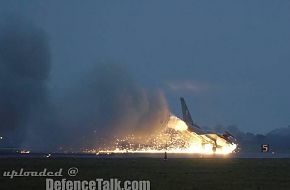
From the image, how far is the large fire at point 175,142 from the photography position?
157 metres

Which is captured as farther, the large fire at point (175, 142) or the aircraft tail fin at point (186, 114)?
the aircraft tail fin at point (186, 114)

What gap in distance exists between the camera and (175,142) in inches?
6855

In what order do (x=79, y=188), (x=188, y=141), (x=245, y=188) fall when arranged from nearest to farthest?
(x=79, y=188)
(x=245, y=188)
(x=188, y=141)

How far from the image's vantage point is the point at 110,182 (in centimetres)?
4353

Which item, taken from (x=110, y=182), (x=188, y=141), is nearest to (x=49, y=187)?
(x=110, y=182)

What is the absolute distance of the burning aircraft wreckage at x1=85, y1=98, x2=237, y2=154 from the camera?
158 metres

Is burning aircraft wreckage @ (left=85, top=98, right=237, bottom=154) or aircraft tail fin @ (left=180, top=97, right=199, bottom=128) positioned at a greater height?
aircraft tail fin @ (left=180, top=97, right=199, bottom=128)

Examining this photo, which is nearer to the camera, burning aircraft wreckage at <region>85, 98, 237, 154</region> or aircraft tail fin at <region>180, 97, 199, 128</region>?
burning aircraft wreckage at <region>85, 98, 237, 154</region>

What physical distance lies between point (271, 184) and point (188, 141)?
133 metres

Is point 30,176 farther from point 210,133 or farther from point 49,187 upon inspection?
point 210,133

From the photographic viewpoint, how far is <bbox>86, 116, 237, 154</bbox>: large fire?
6191 inches

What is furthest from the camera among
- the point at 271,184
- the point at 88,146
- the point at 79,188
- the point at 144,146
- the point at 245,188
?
the point at 144,146

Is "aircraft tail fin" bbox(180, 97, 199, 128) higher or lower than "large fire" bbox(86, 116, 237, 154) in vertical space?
higher

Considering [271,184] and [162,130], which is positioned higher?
[162,130]
